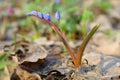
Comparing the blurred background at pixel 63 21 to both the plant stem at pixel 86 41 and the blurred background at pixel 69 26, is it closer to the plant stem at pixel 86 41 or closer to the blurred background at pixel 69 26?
the blurred background at pixel 69 26

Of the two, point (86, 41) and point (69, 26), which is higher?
point (69, 26)

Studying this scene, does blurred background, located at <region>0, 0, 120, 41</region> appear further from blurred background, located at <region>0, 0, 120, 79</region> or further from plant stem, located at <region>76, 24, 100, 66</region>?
plant stem, located at <region>76, 24, 100, 66</region>

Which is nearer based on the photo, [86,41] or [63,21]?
[86,41]

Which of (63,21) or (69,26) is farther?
(69,26)

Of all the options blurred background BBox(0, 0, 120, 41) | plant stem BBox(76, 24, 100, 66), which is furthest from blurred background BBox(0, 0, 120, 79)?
plant stem BBox(76, 24, 100, 66)

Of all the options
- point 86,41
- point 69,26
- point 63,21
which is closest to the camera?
point 86,41

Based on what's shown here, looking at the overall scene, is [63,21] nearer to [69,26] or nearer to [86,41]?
[69,26]

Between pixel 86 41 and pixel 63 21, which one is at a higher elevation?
pixel 63 21

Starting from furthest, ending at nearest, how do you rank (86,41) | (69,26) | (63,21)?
(69,26) < (63,21) < (86,41)

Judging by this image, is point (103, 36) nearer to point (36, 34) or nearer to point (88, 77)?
point (36, 34)

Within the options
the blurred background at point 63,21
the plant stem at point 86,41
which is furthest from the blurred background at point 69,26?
the plant stem at point 86,41

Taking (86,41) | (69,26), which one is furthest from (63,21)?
(86,41)
